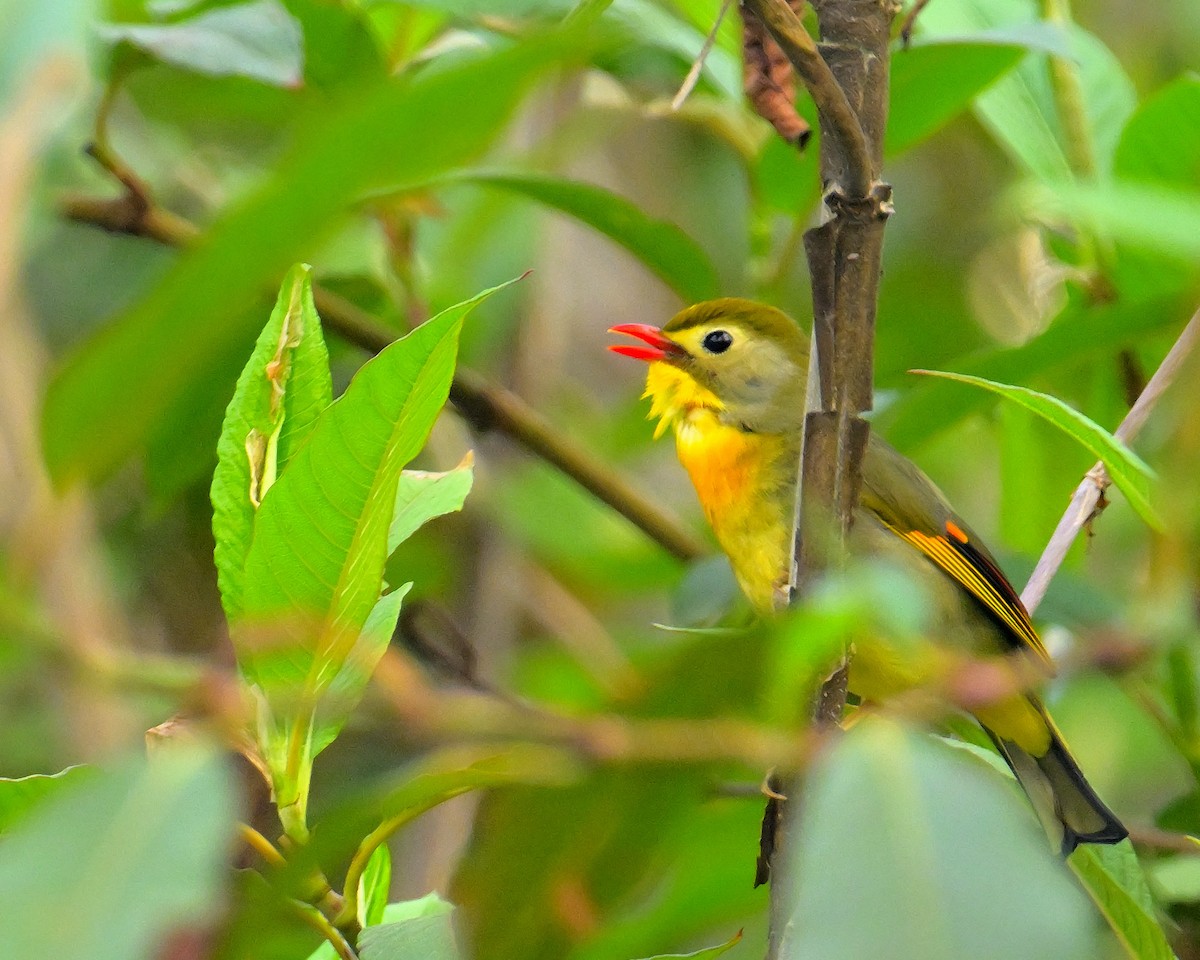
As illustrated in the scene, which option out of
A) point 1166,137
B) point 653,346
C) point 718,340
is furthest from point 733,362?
point 1166,137

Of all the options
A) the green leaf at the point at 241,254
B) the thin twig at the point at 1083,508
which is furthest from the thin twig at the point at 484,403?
the green leaf at the point at 241,254

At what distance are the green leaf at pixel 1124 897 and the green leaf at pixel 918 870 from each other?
2.59 ft

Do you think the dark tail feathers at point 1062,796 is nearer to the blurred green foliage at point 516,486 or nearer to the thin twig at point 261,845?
the blurred green foliage at point 516,486

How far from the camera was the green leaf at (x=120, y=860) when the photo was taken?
674 millimetres

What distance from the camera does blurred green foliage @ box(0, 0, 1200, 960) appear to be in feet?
2.34

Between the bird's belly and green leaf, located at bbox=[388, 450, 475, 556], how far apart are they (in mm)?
939

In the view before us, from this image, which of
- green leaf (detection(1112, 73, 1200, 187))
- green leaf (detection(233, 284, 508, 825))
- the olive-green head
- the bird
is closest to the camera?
green leaf (detection(233, 284, 508, 825))

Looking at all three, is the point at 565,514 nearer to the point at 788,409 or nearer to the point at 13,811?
the point at 788,409

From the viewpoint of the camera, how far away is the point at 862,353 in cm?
113

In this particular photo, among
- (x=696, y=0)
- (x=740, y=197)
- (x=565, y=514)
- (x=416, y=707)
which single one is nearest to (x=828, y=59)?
(x=416, y=707)

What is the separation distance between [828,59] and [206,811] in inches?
32.3

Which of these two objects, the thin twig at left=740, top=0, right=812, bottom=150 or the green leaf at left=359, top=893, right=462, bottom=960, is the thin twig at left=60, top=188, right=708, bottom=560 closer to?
the thin twig at left=740, top=0, right=812, bottom=150

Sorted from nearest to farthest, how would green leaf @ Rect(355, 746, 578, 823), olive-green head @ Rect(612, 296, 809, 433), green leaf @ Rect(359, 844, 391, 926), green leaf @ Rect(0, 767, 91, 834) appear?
green leaf @ Rect(355, 746, 578, 823), green leaf @ Rect(0, 767, 91, 834), green leaf @ Rect(359, 844, 391, 926), olive-green head @ Rect(612, 296, 809, 433)

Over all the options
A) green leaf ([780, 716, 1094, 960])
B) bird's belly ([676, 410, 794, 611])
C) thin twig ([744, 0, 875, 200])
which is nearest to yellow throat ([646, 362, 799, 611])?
bird's belly ([676, 410, 794, 611])
